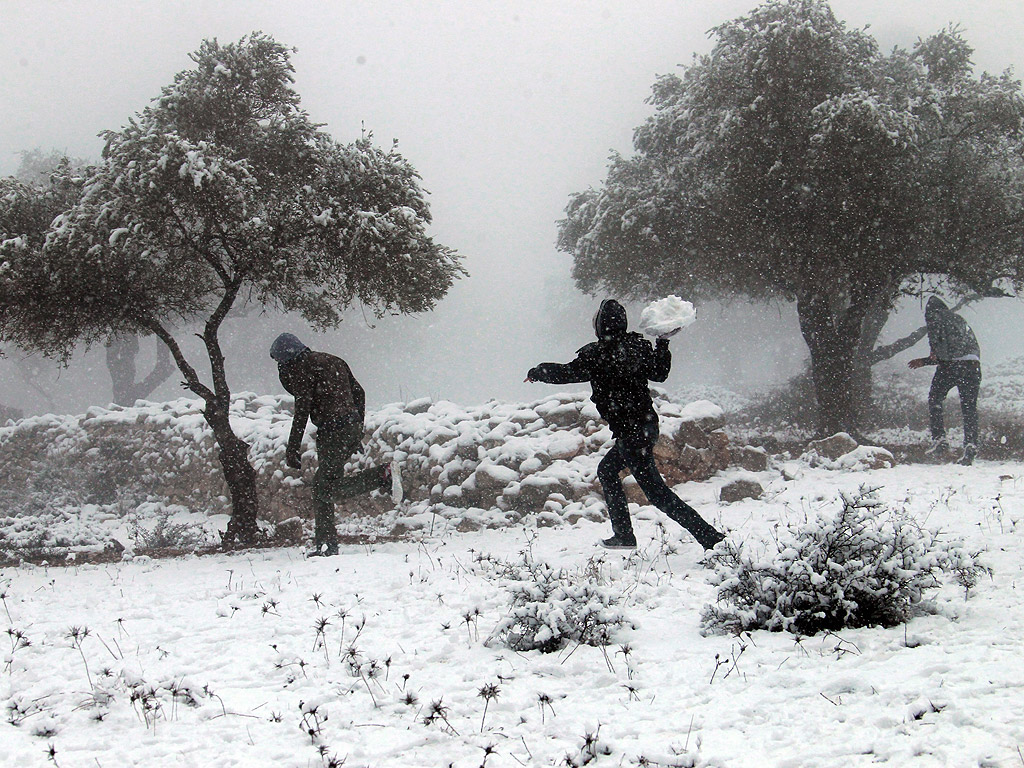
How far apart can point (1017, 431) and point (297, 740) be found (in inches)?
545

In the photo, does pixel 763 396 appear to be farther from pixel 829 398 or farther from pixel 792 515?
pixel 792 515

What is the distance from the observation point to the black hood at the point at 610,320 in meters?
5.14

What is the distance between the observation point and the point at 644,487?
5.00m

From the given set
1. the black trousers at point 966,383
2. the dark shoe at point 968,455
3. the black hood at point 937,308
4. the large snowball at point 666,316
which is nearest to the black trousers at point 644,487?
the large snowball at point 666,316

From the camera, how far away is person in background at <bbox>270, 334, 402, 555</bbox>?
6.13m

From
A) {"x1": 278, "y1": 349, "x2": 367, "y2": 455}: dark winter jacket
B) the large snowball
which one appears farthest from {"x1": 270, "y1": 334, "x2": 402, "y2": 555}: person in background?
the large snowball

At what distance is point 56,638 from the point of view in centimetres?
347

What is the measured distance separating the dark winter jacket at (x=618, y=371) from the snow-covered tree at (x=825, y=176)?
7.01m

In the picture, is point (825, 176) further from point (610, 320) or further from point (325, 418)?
Answer: point (325, 418)

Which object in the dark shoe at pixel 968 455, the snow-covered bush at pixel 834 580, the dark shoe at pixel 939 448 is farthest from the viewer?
the dark shoe at pixel 939 448

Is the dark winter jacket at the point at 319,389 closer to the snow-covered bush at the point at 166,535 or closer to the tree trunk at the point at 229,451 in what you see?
the tree trunk at the point at 229,451

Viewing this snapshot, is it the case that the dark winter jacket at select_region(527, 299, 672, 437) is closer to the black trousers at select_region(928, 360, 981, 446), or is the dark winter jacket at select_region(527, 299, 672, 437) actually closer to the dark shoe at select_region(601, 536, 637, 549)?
the dark shoe at select_region(601, 536, 637, 549)

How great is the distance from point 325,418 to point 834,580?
4.73 meters

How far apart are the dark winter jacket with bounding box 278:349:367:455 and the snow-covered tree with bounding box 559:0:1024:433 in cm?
716
